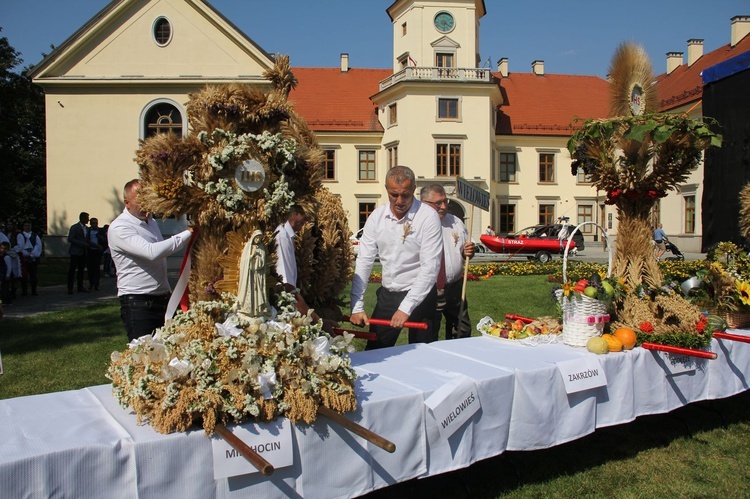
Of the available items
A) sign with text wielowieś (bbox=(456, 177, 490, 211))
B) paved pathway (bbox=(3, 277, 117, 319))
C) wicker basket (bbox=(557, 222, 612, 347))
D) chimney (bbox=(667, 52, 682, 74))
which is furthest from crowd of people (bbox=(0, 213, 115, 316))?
chimney (bbox=(667, 52, 682, 74))

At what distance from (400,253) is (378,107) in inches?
1347

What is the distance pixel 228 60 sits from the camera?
25391mm

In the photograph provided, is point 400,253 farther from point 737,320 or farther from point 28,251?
point 28,251

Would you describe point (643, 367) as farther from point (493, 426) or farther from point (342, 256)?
point (342, 256)

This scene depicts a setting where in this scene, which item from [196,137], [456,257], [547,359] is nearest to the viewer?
[196,137]

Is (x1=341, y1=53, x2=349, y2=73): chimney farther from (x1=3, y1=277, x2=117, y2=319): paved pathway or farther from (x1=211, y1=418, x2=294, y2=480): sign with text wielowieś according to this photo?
(x1=211, y1=418, x2=294, y2=480): sign with text wielowieś

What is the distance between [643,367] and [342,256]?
2.25m

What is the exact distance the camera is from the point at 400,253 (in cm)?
446

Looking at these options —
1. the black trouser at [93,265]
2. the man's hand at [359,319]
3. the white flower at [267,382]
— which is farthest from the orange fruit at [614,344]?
the black trouser at [93,265]

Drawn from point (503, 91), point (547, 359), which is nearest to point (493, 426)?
point (547, 359)

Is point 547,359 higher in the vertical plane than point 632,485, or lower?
higher

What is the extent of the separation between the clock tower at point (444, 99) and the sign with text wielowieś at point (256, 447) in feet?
103

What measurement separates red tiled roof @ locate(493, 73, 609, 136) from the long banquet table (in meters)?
36.0

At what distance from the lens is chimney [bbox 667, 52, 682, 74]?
133 feet
